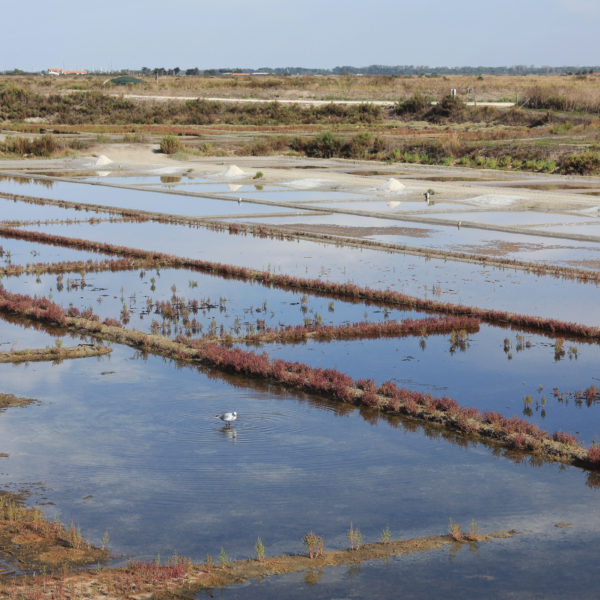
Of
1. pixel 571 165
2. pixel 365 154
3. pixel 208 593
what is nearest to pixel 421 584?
pixel 208 593

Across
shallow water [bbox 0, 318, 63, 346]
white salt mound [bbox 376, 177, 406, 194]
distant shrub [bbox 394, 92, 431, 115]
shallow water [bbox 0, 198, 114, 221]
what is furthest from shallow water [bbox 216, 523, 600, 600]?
distant shrub [bbox 394, 92, 431, 115]

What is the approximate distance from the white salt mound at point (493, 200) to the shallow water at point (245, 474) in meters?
18.4

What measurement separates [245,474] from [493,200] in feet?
70.4

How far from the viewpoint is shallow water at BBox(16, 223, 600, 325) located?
15391 mm

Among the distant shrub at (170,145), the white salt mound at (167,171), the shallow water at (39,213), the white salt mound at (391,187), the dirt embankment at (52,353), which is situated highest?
the distant shrub at (170,145)

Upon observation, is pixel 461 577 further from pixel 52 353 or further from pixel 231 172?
pixel 231 172

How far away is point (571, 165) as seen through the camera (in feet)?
125

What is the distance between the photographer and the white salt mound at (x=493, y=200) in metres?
28.0

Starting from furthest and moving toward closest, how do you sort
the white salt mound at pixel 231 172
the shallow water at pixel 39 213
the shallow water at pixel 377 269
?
the white salt mound at pixel 231 172, the shallow water at pixel 39 213, the shallow water at pixel 377 269

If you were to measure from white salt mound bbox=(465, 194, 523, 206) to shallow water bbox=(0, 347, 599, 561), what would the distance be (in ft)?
60.3

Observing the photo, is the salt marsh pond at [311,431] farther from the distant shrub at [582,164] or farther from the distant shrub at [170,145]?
the distant shrub at [170,145]

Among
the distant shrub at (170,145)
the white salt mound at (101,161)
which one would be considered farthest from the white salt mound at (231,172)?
the distant shrub at (170,145)

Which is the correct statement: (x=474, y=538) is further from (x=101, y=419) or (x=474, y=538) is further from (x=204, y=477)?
(x=101, y=419)

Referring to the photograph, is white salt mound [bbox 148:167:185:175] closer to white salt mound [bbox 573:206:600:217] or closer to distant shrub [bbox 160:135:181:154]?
distant shrub [bbox 160:135:181:154]
